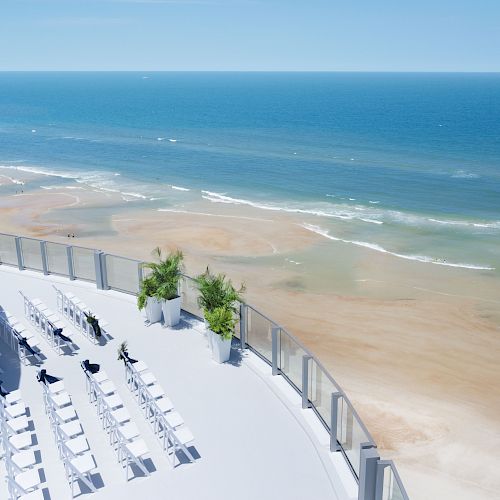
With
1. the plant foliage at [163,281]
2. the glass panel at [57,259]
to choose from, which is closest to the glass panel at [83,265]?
the glass panel at [57,259]

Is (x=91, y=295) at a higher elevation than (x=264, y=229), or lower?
higher

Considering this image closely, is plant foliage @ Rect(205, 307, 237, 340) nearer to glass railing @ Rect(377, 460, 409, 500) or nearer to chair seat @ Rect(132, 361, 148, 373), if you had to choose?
chair seat @ Rect(132, 361, 148, 373)

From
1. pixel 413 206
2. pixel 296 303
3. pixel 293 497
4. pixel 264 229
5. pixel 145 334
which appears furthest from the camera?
pixel 413 206

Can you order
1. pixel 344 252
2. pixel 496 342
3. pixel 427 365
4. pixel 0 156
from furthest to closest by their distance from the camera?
pixel 0 156, pixel 344 252, pixel 496 342, pixel 427 365

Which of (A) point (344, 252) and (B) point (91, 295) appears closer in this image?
Result: (B) point (91, 295)

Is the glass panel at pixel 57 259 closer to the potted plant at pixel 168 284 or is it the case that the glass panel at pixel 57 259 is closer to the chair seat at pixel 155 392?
the potted plant at pixel 168 284

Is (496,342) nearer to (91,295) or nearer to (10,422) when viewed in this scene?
(91,295)

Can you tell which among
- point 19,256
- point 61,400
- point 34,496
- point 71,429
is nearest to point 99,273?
point 19,256

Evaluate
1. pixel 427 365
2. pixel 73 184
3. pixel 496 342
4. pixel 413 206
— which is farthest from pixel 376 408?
pixel 73 184
